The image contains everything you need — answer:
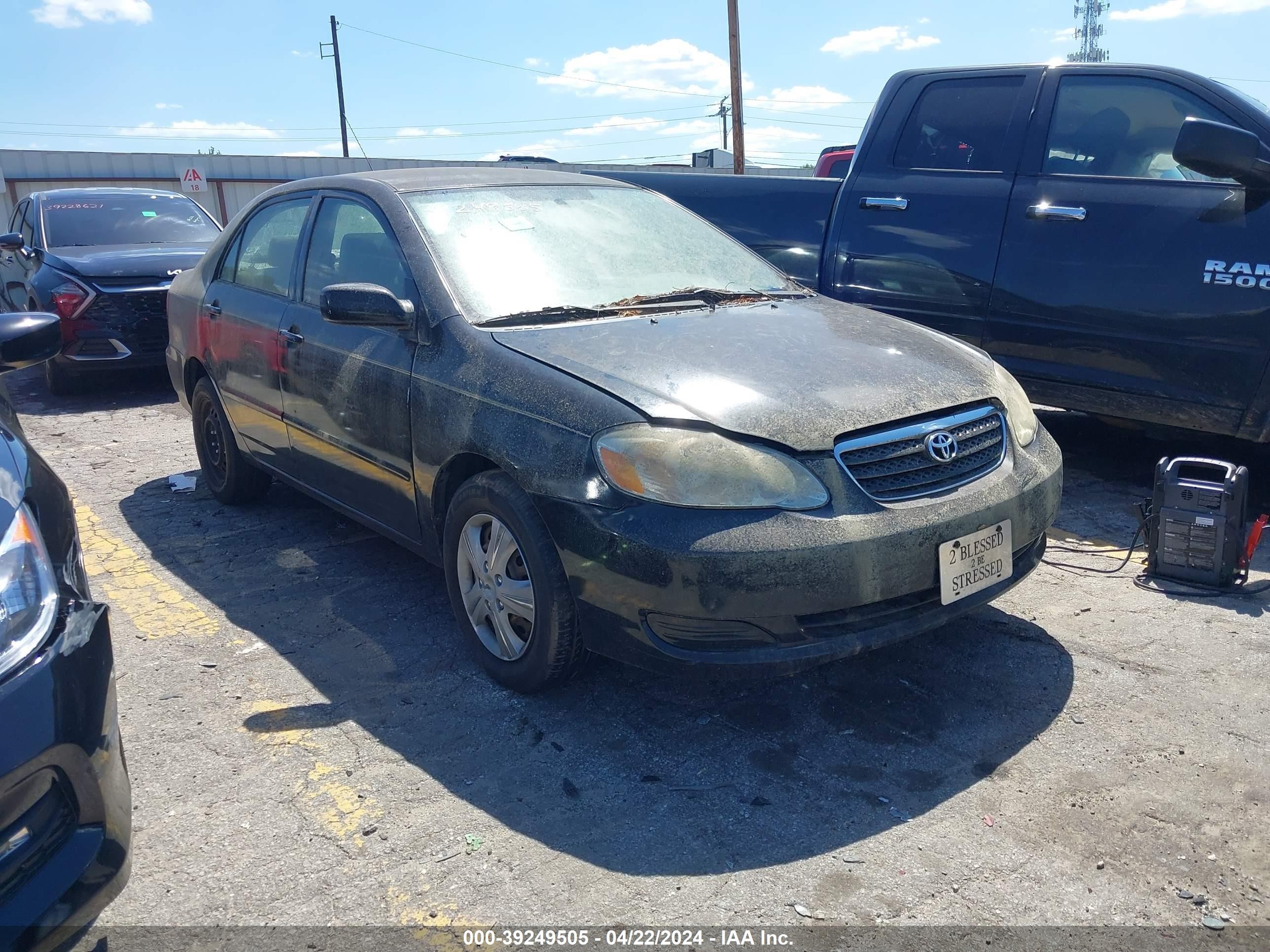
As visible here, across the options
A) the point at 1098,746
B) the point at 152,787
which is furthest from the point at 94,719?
the point at 1098,746

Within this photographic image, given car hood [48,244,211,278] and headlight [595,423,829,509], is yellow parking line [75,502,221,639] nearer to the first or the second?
headlight [595,423,829,509]

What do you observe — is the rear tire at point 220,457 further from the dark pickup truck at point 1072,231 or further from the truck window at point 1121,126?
the truck window at point 1121,126

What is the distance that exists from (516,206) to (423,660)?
1777 millimetres

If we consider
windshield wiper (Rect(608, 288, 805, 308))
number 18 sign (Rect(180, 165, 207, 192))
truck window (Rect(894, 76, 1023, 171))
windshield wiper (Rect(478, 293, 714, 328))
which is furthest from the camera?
number 18 sign (Rect(180, 165, 207, 192))

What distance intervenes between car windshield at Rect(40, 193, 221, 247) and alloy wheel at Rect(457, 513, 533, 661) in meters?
7.16

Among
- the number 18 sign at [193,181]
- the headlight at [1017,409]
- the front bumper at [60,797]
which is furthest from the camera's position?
Answer: the number 18 sign at [193,181]

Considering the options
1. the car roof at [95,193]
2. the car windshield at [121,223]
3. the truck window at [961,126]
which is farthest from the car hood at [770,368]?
the car roof at [95,193]

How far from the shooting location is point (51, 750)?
1.87 metres

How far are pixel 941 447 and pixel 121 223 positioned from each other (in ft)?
28.3

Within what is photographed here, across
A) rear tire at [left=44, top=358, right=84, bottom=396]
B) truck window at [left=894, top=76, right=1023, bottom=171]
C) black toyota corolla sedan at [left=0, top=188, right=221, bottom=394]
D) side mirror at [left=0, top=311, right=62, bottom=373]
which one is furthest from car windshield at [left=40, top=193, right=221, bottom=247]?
side mirror at [left=0, top=311, right=62, bottom=373]

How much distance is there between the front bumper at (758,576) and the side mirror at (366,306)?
1.00 m

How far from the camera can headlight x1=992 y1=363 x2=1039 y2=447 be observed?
341cm

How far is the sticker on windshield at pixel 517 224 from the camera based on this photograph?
3893mm

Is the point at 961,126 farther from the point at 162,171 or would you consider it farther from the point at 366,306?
the point at 162,171
